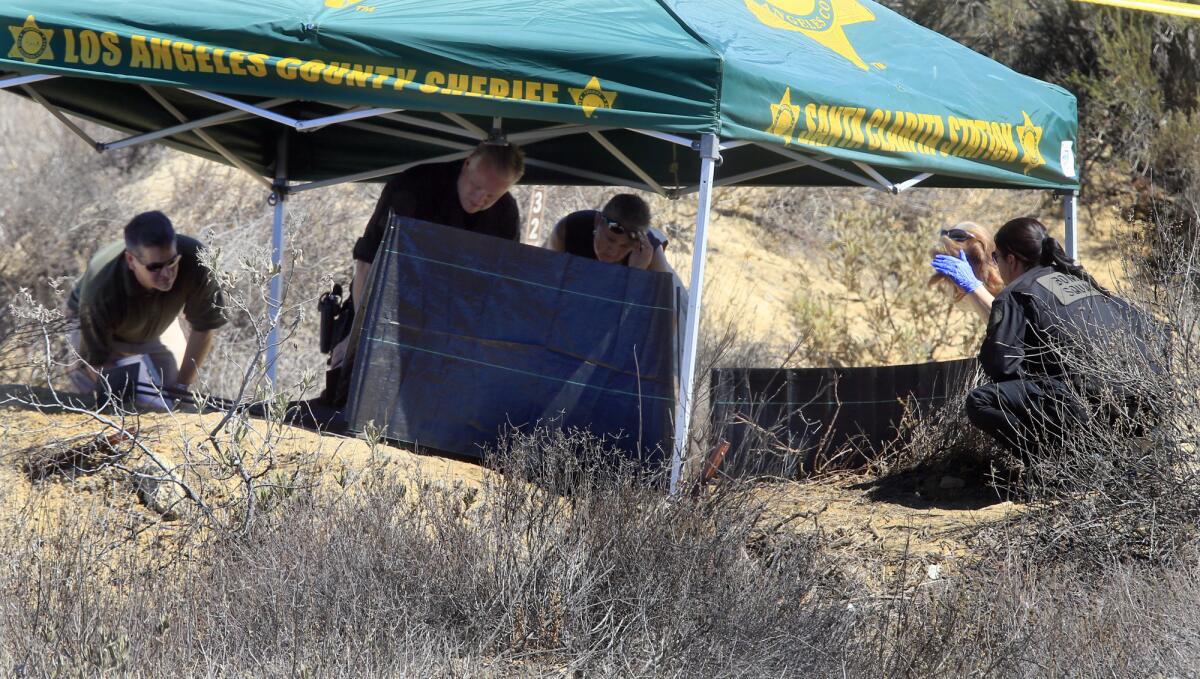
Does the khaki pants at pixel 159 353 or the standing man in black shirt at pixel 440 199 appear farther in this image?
the khaki pants at pixel 159 353

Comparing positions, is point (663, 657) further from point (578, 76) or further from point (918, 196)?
point (918, 196)

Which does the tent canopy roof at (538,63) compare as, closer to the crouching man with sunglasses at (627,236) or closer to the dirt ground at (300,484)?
the crouching man with sunglasses at (627,236)

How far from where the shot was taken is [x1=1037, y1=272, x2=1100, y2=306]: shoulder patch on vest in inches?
204

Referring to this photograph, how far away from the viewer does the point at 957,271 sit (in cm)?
583

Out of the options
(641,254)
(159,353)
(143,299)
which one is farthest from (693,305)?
(159,353)

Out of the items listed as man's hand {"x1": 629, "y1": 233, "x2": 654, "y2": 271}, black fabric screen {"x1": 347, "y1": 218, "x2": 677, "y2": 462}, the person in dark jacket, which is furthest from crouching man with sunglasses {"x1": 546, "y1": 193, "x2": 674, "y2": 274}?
the person in dark jacket

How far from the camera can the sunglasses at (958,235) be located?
19.7ft

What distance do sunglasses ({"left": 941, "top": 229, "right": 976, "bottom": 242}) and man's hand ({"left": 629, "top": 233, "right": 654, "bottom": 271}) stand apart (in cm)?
143

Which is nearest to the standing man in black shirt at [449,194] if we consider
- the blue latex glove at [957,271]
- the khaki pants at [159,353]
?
the khaki pants at [159,353]

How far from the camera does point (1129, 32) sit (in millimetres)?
12188

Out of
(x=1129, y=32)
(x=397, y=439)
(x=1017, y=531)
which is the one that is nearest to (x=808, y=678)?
(x=1017, y=531)

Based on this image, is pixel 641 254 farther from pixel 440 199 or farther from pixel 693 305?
pixel 693 305

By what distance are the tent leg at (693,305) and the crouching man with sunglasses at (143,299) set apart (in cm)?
238

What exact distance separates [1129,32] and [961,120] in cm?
760
